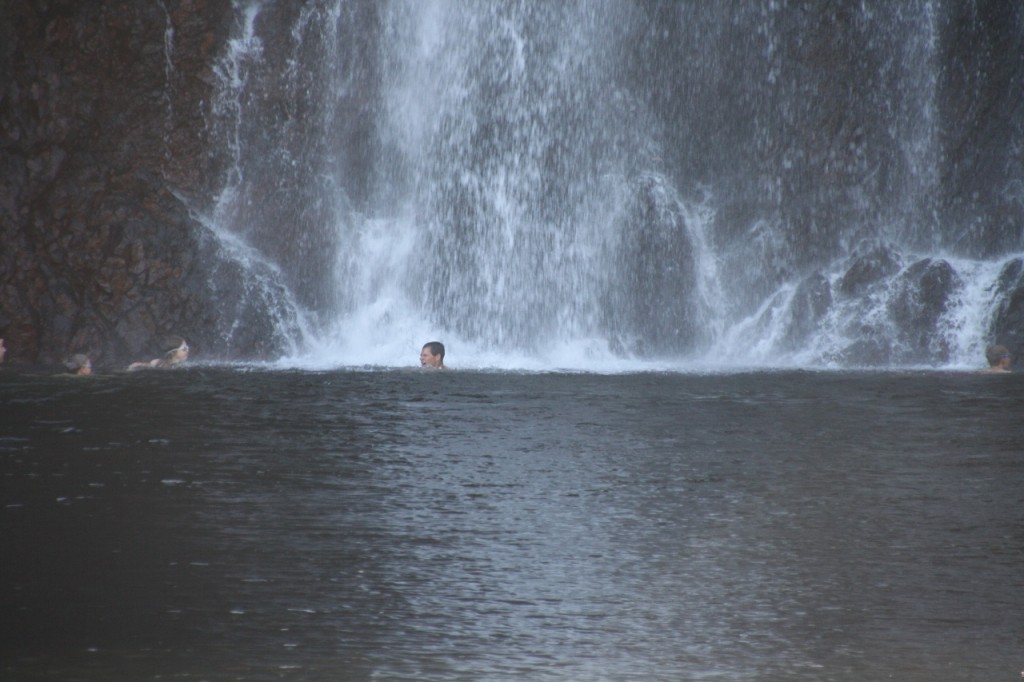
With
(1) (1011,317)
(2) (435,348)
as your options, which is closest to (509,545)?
(2) (435,348)

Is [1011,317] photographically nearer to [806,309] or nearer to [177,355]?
[806,309]

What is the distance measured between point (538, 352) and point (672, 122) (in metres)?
5.33

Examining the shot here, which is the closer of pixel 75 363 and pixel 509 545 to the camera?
pixel 509 545

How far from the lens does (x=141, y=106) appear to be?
22.0m

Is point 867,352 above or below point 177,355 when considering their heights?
above

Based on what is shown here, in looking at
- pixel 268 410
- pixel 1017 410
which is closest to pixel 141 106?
pixel 268 410

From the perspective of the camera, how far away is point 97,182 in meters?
21.5

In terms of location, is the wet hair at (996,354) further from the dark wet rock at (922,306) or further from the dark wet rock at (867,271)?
the dark wet rock at (867,271)

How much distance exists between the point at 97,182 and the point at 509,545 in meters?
16.8

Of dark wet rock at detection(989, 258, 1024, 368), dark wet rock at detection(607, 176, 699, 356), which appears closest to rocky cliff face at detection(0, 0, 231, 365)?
dark wet rock at detection(607, 176, 699, 356)

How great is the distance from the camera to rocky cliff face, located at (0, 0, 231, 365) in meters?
21.0

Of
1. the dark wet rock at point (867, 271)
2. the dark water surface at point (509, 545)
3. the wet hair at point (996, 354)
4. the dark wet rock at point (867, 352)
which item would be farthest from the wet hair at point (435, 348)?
the dark wet rock at point (867, 271)

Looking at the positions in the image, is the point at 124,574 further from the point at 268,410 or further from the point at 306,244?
the point at 306,244

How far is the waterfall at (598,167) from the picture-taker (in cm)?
2239
